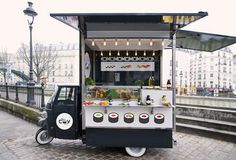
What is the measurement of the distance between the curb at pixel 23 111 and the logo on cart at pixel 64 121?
2979mm

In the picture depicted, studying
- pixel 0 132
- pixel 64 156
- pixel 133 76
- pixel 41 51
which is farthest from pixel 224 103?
pixel 41 51

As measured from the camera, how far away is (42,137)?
5.60 meters

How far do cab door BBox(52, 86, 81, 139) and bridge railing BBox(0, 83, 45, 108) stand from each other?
3.03 meters

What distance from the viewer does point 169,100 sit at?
4.62 metres

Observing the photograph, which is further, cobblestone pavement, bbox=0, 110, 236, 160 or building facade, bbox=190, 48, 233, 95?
building facade, bbox=190, 48, 233, 95

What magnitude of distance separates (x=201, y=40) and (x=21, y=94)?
8.07m

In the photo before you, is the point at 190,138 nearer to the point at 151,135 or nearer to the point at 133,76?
the point at 151,135

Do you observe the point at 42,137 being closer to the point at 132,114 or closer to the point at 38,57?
the point at 132,114

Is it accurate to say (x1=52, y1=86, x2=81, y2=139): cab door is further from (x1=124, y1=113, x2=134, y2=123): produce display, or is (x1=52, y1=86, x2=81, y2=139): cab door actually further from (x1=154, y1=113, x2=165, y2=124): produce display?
(x1=154, y1=113, x2=165, y2=124): produce display

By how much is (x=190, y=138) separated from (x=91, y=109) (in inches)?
127

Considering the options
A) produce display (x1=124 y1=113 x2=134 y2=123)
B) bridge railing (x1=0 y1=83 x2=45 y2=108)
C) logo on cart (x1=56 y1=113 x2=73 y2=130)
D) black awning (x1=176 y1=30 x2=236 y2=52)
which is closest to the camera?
produce display (x1=124 y1=113 x2=134 y2=123)

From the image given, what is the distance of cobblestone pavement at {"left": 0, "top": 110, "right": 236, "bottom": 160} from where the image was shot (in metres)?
4.75

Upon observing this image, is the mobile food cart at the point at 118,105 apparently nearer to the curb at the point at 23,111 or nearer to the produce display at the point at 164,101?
the produce display at the point at 164,101

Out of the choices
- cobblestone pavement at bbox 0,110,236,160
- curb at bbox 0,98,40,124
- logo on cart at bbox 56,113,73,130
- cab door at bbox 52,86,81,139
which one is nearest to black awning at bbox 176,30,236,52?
cobblestone pavement at bbox 0,110,236,160
